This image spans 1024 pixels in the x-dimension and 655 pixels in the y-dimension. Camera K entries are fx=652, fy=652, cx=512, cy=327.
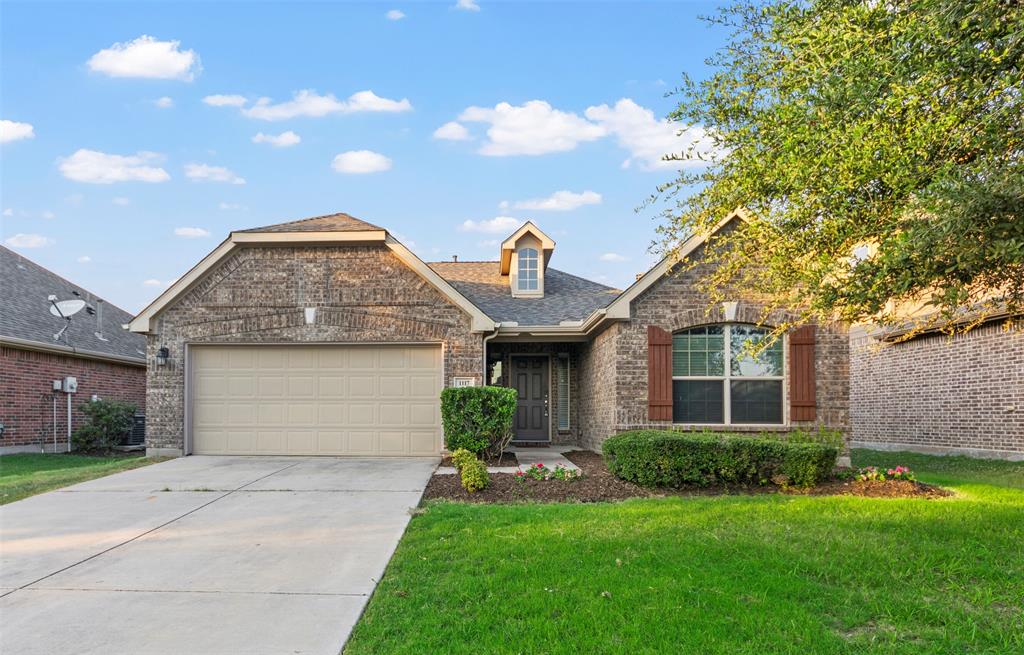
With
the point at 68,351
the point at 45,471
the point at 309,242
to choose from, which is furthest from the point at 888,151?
the point at 68,351

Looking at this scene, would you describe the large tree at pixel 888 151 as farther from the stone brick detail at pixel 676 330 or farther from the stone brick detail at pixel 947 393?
the stone brick detail at pixel 947 393

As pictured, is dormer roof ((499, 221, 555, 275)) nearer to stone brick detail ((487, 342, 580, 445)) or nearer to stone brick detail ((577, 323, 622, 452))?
stone brick detail ((487, 342, 580, 445))

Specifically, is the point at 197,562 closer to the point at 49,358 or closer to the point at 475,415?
the point at 475,415

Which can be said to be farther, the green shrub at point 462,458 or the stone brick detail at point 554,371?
the stone brick detail at point 554,371

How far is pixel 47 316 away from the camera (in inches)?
627

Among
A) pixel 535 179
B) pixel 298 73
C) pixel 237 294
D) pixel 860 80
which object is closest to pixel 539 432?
pixel 535 179

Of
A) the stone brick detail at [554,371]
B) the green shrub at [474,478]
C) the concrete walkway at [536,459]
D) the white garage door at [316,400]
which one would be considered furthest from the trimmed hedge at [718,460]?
the stone brick detail at [554,371]

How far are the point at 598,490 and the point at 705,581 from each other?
3.86 m

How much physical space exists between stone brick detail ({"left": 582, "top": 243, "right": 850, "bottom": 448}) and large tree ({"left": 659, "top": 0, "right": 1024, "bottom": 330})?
4728mm

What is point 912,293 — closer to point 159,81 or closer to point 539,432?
point 539,432

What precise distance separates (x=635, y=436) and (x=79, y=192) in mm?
12832

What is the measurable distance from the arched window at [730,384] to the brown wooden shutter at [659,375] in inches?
9.1

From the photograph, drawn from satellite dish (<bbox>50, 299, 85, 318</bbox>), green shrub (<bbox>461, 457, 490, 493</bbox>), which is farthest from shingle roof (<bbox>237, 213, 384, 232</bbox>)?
satellite dish (<bbox>50, 299, 85, 318</bbox>)

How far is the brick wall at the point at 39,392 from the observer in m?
13.7
